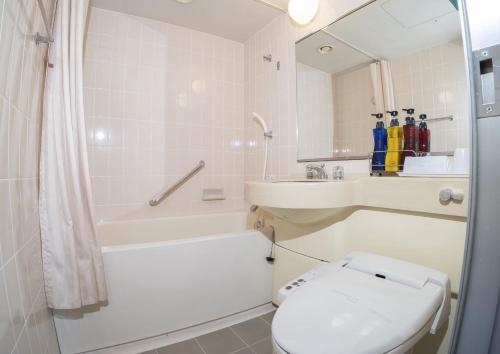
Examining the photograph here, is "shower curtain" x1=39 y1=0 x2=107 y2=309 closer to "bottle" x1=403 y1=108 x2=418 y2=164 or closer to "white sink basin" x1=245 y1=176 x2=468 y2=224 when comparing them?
"white sink basin" x1=245 y1=176 x2=468 y2=224

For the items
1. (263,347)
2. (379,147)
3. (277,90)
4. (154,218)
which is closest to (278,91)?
(277,90)

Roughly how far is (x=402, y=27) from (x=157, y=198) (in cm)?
184

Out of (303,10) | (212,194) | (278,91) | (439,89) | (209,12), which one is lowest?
(212,194)

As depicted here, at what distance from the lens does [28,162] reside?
31.4 inches

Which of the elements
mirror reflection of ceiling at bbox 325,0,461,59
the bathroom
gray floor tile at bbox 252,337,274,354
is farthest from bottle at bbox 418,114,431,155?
gray floor tile at bbox 252,337,274,354

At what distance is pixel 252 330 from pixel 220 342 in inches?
7.6

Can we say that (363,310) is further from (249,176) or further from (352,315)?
(249,176)

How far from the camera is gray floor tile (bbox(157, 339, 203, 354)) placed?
1.15 meters

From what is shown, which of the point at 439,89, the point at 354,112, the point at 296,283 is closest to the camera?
the point at 296,283

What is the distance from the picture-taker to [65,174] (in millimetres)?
974

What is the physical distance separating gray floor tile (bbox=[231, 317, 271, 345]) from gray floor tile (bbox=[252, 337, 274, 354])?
27mm

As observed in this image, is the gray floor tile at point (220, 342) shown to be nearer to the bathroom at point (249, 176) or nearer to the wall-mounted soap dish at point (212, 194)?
the bathroom at point (249, 176)

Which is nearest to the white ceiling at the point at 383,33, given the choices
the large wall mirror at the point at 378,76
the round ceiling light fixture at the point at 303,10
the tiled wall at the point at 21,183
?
the large wall mirror at the point at 378,76

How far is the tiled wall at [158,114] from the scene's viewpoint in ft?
Result: 5.71
